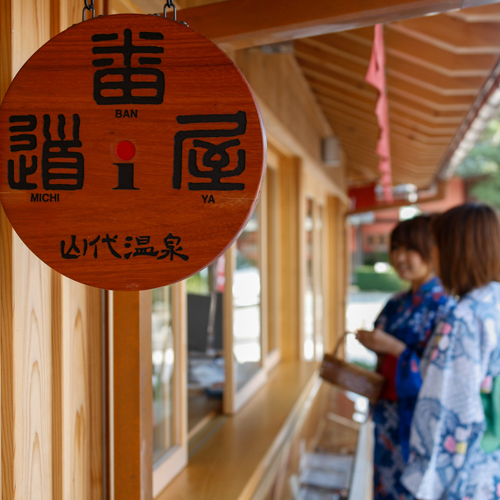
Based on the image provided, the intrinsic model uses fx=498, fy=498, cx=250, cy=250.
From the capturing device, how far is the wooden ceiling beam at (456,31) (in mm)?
2121

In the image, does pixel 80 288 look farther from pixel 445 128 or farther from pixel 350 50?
pixel 445 128

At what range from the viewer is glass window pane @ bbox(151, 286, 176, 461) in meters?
1.69

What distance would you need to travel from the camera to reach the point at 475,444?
1.47m

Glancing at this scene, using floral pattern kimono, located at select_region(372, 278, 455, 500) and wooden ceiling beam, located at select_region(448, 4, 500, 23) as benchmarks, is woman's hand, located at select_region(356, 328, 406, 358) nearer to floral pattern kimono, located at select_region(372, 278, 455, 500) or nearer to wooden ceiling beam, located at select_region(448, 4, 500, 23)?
floral pattern kimono, located at select_region(372, 278, 455, 500)

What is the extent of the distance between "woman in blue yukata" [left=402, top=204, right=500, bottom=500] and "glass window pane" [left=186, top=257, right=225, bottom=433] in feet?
3.66

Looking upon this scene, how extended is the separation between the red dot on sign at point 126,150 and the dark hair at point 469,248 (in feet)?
3.93

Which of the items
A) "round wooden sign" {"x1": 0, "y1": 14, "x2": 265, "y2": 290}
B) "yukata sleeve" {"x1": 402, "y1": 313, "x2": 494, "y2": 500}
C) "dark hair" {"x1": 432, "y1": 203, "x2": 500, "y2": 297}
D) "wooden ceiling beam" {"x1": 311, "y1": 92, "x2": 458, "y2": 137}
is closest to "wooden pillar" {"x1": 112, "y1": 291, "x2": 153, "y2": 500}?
"round wooden sign" {"x1": 0, "y1": 14, "x2": 265, "y2": 290}

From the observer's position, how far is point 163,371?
176 centimetres

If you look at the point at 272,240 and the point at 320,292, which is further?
the point at 320,292

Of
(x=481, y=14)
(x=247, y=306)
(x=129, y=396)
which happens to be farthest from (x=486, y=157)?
(x=129, y=396)

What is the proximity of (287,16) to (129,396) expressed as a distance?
0.88m

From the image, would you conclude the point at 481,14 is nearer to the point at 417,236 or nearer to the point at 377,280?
the point at 417,236

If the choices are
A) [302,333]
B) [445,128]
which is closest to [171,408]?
[302,333]

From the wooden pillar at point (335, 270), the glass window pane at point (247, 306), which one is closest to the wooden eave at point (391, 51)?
the glass window pane at point (247, 306)
